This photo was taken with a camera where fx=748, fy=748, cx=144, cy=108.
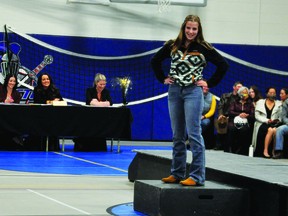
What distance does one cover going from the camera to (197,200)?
22.0 ft

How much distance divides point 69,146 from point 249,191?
10169 mm

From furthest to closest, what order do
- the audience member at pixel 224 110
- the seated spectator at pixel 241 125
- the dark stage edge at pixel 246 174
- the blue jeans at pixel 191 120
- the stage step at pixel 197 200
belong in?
the audience member at pixel 224 110, the seated spectator at pixel 241 125, the blue jeans at pixel 191 120, the stage step at pixel 197 200, the dark stage edge at pixel 246 174

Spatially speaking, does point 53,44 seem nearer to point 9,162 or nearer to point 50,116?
point 50,116

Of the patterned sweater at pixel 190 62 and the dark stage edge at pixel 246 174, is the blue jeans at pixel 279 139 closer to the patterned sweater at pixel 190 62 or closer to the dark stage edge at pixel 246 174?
the dark stage edge at pixel 246 174

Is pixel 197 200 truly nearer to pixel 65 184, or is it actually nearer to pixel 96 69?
pixel 65 184

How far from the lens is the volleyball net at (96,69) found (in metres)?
17.6

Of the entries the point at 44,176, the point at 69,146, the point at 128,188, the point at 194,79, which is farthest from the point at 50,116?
the point at 194,79

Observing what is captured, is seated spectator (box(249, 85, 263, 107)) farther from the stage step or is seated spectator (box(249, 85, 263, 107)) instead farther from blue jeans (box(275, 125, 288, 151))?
the stage step

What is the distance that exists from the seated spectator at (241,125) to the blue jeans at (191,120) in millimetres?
8268

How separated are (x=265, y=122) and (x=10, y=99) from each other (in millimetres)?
5084

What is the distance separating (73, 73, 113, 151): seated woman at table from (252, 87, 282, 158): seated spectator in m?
3.01

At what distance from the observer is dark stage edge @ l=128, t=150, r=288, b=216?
249 inches

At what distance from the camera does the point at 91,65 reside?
59.4ft

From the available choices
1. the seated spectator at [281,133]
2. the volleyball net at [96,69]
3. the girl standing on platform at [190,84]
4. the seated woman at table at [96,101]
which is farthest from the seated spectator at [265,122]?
the girl standing on platform at [190,84]
